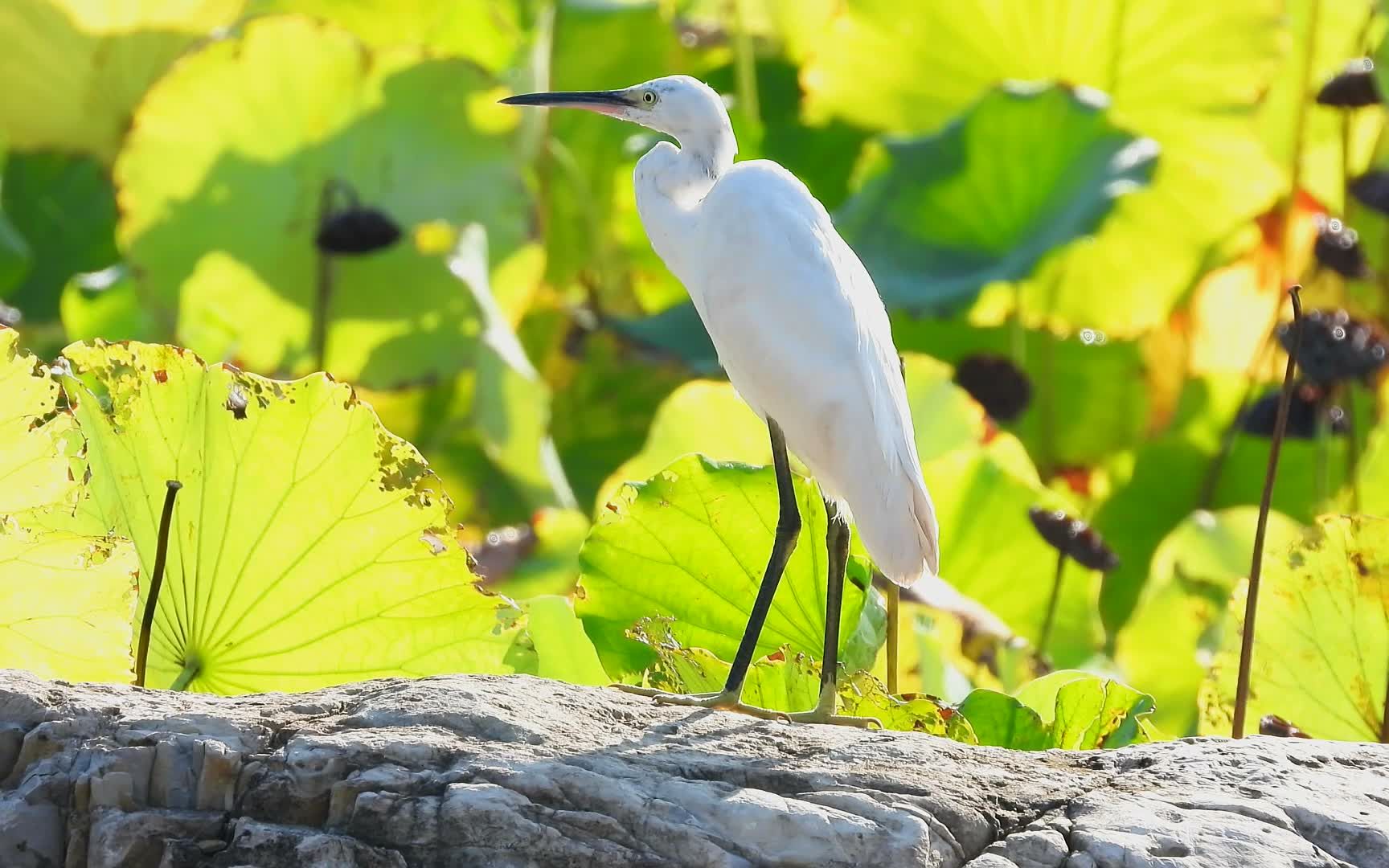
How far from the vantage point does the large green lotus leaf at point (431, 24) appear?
7.84 ft

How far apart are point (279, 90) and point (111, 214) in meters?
0.55

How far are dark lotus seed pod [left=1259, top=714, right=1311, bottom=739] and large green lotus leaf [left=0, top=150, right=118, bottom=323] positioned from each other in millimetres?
1732

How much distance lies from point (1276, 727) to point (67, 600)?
2.97ft

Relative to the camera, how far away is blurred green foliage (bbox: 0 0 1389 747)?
1.31m

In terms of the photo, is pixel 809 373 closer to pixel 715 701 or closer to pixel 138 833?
pixel 715 701

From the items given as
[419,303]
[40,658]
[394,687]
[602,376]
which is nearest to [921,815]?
[394,687]

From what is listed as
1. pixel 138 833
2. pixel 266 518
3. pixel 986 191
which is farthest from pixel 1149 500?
pixel 138 833

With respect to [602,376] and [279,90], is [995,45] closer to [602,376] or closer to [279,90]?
[602,376]

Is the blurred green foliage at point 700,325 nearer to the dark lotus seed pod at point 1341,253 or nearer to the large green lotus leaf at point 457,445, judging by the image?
the large green lotus leaf at point 457,445

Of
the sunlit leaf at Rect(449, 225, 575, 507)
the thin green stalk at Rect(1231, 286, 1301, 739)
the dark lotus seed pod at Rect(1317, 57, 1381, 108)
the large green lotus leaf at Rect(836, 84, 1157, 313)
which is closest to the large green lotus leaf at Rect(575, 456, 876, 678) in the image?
the thin green stalk at Rect(1231, 286, 1301, 739)

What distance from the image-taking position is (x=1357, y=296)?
111 inches

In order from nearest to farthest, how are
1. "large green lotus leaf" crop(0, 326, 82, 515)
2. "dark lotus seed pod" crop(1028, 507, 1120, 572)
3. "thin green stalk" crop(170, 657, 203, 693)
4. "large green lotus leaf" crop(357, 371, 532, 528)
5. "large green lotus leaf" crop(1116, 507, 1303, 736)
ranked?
"large green lotus leaf" crop(0, 326, 82, 515) → "thin green stalk" crop(170, 657, 203, 693) → "dark lotus seed pod" crop(1028, 507, 1120, 572) → "large green lotus leaf" crop(1116, 507, 1303, 736) → "large green lotus leaf" crop(357, 371, 532, 528)

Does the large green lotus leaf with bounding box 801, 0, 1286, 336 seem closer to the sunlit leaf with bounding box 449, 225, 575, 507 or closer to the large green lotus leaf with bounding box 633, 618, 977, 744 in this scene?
the sunlit leaf with bounding box 449, 225, 575, 507

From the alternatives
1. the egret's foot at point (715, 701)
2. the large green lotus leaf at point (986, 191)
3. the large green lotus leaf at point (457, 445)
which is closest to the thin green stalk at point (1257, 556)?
the egret's foot at point (715, 701)
